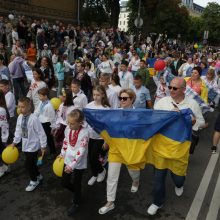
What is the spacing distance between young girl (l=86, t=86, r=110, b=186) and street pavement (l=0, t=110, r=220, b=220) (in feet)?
0.49

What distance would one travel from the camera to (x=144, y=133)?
4.32 m

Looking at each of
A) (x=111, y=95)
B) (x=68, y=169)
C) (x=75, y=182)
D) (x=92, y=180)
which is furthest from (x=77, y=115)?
(x=111, y=95)

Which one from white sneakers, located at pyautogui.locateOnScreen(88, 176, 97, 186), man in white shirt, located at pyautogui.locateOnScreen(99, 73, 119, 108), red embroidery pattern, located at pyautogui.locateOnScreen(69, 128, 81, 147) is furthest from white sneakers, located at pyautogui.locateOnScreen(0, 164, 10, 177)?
man in white shirt, located at pyautogui.locateOnScreen(99, 73, 119, 108)

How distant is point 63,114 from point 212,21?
86.5 metres

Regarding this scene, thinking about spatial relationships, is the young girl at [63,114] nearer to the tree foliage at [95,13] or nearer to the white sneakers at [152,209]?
the white sneakers at [152,209]

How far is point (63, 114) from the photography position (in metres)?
5.84

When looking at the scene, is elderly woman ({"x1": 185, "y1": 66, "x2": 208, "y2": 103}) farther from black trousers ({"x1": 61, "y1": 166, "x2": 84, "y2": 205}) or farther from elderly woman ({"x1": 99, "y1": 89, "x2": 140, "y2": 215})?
black trousers ({"x1": 61, "y1": 166, "x2": 84, "y2": 205})

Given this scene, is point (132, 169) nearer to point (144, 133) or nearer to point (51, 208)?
point (144, 133)

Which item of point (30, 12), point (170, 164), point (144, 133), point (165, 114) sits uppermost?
point (30, 12)

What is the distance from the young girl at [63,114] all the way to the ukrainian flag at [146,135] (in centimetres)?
136

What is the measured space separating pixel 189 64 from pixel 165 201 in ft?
28.6

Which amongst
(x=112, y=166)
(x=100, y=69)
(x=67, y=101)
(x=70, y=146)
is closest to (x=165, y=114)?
(x=112, y=166)

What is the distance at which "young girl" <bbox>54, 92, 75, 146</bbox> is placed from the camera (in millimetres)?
5770

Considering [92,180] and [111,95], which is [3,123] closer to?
[92,180]
